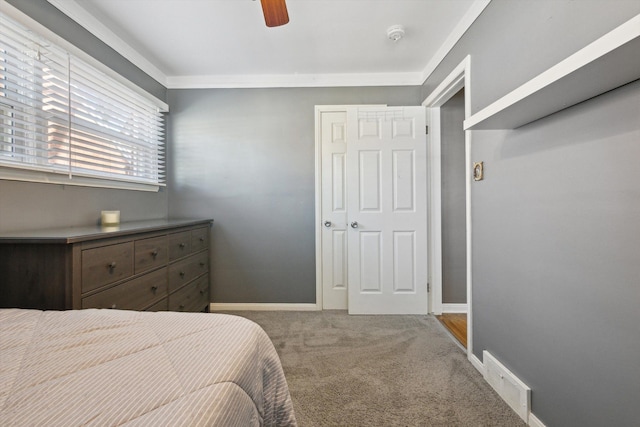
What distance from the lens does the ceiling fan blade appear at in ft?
4.12

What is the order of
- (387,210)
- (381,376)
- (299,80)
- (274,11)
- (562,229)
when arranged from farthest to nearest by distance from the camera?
(299,80) < (387,210) < (381,376) < (274,11) < (562,229)

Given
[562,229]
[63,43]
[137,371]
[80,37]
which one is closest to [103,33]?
[80,37]

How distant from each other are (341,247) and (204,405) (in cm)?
247

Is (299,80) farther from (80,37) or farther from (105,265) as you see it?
(105,265)

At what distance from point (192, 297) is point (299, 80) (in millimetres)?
2359

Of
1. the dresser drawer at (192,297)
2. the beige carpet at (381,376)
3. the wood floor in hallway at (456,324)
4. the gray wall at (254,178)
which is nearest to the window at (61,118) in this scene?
the gray wall at (254,178)

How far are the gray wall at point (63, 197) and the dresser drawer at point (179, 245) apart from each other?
1.78 feet

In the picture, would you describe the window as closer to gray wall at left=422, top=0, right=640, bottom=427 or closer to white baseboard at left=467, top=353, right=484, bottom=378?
gray wall at left=422, top=0, right=640, bottom=427

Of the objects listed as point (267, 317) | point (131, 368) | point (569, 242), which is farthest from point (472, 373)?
point (131, 368)

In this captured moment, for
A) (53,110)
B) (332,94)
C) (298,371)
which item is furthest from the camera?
(332,94)

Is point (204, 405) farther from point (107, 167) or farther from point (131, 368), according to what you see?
point (107, 167)

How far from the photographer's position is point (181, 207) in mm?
2969

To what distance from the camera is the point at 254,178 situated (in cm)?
296

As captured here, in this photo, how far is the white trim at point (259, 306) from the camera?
294cm
